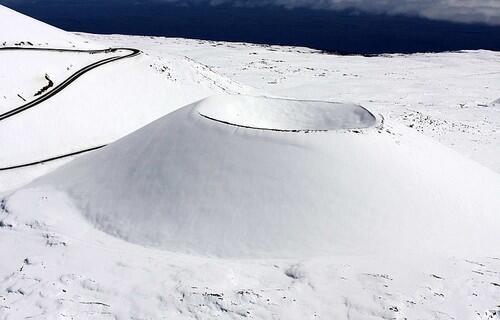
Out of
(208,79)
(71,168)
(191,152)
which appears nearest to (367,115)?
(191,152)

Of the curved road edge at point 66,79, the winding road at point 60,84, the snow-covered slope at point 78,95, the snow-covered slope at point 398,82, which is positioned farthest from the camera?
the snow-covered slope at point 398,82

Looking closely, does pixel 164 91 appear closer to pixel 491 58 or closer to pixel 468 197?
pixel 468 197

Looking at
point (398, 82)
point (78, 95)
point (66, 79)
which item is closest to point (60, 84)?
point (66, 79)

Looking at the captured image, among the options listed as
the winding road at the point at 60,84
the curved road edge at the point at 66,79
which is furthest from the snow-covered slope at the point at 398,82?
the winding road at the point at 60,84

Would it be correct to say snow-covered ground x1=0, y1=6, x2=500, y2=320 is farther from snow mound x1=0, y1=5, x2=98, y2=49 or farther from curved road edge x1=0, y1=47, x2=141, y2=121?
snow mound x1=0, y1=5, x2=98, y2=49

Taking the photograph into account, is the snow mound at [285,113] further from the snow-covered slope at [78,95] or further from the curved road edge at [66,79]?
the curved road edge at [66,79]
